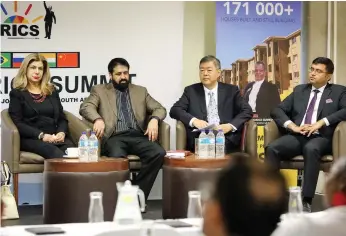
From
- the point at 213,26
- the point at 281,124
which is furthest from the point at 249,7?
the point at 281,124

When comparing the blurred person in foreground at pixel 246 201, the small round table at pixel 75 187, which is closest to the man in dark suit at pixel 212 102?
the small round table at pixel 75 187

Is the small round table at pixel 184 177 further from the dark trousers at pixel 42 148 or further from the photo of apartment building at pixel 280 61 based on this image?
the photo of apartment building at pixel 280 61

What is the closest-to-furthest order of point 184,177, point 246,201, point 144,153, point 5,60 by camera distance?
point 246,201 < point 184,177 < point 144,153 < point 5,60

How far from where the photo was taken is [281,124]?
19.1 feet

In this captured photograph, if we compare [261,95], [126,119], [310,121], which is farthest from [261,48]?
[126,119]

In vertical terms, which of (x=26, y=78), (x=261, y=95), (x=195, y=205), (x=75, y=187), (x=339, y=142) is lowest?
(x=75, y=187)

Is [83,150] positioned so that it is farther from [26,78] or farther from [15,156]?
[26,78]

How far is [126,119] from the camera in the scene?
5.98 m

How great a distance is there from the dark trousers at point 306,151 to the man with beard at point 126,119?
39.6 inches

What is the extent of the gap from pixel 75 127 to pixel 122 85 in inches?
23.7

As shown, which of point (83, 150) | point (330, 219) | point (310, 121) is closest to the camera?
point (330, 219)

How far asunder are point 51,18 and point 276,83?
246 centimetres

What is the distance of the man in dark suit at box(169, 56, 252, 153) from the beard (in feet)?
1.66

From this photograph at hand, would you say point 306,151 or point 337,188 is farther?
point 306,151
